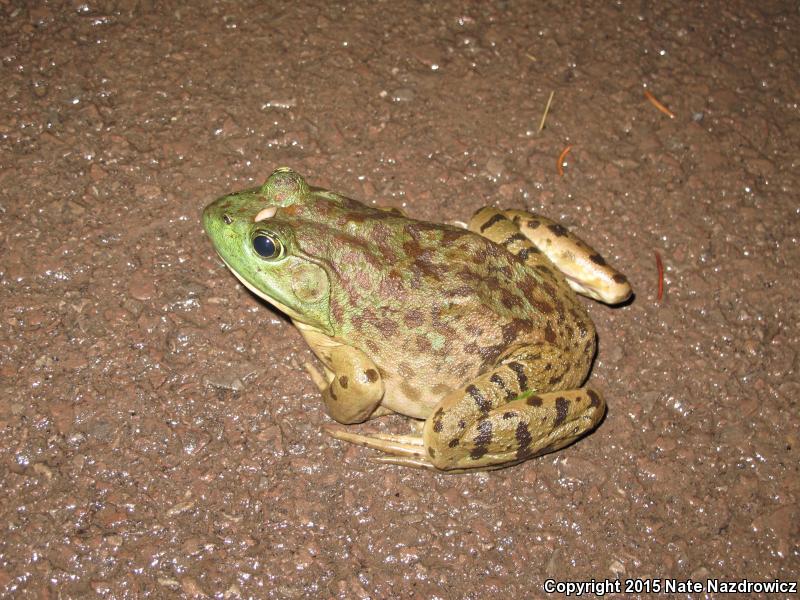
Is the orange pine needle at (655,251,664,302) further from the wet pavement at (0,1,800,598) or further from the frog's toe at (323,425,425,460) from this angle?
the frog's toe at (323,425,425,460)

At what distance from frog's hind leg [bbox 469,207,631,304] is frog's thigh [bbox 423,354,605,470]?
54 cm

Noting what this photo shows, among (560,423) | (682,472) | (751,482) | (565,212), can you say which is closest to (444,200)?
(565,212)

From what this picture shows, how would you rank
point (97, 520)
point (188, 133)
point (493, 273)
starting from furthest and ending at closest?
point (188, 133), point (493, 273), point (97, 520)

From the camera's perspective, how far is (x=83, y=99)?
322 centimetres

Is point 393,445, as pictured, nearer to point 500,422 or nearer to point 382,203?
point 500,422

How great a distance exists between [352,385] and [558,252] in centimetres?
106

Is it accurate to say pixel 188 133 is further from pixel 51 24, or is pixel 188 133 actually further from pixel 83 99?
pixel 51 24

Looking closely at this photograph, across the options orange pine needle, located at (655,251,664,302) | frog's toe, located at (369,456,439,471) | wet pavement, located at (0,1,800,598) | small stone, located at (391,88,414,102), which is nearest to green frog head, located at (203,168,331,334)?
wet pavement, located at (0,1,800,598)

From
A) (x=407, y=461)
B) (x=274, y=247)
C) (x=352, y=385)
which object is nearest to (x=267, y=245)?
(x=274, y=247)

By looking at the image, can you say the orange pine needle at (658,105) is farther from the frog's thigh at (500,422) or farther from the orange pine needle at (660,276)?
the frog's thigh at (500,422)

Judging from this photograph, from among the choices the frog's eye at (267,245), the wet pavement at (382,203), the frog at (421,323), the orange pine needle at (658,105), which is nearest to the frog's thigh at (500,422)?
the frog at (421,323)

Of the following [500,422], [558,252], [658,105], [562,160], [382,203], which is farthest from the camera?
[658,105]

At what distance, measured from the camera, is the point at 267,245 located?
95.7 inches

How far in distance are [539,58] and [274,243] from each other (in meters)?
2.11
